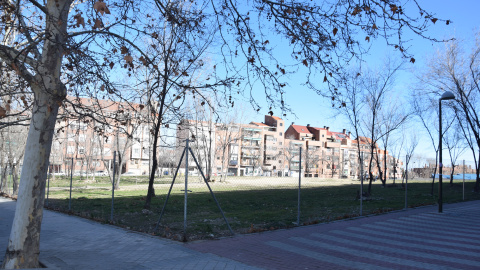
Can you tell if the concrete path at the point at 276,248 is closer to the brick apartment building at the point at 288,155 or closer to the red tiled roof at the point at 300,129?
the brick apartment building at the point at 288,155

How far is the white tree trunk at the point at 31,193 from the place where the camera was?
5.50 meters

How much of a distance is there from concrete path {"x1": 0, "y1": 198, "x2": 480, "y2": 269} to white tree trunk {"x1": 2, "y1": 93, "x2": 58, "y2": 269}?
537 mm

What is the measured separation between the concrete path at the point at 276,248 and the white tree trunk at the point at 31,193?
0.54 m

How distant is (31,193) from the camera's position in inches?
216

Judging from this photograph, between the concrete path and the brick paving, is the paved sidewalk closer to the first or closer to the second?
the concrete path

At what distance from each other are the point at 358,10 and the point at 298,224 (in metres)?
6.97

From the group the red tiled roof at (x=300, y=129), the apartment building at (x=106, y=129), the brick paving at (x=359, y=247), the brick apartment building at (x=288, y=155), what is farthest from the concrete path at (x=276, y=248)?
the red tiled roof at (x=300, y=129)

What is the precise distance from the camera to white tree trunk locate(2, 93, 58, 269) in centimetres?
550

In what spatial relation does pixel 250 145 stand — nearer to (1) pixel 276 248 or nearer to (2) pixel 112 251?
(1) pixel 276 248

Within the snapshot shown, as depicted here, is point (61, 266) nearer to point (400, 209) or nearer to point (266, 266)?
point (266, 266)

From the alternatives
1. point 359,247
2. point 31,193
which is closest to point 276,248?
point 359,247

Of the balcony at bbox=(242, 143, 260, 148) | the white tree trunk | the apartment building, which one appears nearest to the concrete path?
the white tree trunk

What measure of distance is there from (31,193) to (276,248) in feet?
16.2

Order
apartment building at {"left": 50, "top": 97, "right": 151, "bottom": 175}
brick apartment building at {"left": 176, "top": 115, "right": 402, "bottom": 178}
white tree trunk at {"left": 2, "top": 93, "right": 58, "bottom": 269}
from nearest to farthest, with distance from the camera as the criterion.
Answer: white tree trunk at {"left": 2, "top": 93, "right": 58, "bottom": 269} < apartment building at {"left": 50, "top": 97, "right": 151, "bottom": 175} < brick apartment building at {"left": 176, "top": 115, "right": 402, "bottom": 178}
